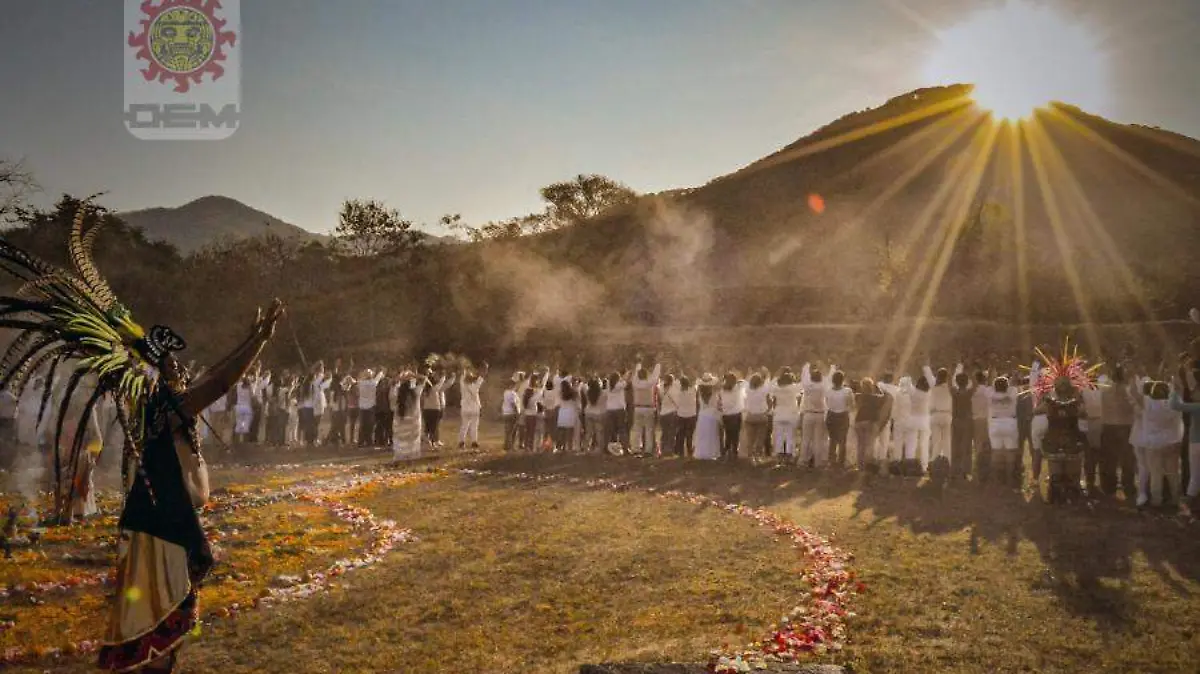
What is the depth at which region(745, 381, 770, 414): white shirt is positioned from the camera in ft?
62.6

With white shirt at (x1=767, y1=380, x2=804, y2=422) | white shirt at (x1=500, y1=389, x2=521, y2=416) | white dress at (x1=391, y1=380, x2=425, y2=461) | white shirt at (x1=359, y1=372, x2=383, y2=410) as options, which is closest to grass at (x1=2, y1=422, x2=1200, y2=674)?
white shirt at (x1=767, y1=380, x2=804, y2=422)

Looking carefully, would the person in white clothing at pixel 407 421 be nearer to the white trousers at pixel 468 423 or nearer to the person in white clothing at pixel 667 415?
the white trousers at pixel 468 423

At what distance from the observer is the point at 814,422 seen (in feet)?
59.7

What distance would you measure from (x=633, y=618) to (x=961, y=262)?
58817 millimetres

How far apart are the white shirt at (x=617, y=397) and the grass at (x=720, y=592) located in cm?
669

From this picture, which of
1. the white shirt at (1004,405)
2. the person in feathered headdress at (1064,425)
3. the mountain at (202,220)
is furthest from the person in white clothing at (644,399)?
the mountain at (202,220)

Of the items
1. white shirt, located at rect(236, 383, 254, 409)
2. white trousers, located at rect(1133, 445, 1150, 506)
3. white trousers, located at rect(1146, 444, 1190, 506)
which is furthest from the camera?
white shirt, located at rect(236, 383, 254, 409)

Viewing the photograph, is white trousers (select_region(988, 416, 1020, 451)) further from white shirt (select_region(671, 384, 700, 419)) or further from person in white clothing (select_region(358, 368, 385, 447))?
person in white clothing (select_region(358, 368, 385, 447))

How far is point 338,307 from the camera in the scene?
5719 centimetres

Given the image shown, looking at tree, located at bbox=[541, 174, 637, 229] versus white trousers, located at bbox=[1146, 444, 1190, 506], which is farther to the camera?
tree, located at bbox=[541, 174, 637, 229]

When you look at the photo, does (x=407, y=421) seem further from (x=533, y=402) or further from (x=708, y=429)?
(x=708, y=429)

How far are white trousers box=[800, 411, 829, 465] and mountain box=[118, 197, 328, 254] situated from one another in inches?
6071

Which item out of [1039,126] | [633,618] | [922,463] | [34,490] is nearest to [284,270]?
[34,490]

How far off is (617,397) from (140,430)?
1669 cm
